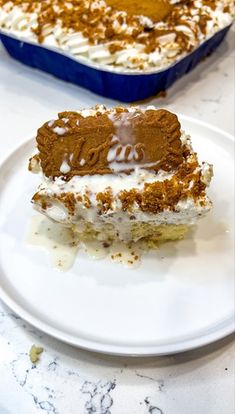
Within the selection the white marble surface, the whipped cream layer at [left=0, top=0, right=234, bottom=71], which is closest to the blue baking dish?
the whipped cream layer at [left=0, top=0, right=234, bottom=71]

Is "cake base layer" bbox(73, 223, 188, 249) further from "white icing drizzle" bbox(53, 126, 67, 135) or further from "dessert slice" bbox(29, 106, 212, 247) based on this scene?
"white icing drizzle" bbox(53, 126, 67, 135)

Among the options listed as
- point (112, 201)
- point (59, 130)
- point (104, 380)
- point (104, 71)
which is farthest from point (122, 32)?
point (104, 380)

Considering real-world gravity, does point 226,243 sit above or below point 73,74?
below

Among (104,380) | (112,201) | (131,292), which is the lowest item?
(104,380)

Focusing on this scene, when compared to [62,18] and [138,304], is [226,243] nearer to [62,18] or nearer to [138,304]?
[138,304]

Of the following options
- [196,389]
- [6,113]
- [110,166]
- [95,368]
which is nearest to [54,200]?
[110,166]

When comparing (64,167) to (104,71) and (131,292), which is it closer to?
(131,292)
